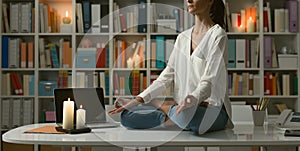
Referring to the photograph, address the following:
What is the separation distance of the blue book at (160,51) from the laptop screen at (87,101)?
2.02 meters

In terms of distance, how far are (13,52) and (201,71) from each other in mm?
→ 2697

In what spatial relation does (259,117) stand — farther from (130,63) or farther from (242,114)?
(130,63)

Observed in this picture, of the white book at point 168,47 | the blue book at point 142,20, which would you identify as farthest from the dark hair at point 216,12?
the blue book at point 142,20

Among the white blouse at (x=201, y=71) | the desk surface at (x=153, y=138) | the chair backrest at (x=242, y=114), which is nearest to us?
the desk surface at (x=153, y=138)

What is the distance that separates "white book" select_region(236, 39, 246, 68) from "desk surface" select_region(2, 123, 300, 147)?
94.9 inches

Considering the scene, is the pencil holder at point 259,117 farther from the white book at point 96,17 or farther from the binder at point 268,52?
the white book at point 96,17

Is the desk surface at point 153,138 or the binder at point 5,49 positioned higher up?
the binder at point 5,49

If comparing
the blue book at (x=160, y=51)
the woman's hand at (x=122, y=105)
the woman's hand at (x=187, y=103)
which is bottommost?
the woman's hand at (x=122, y=105)

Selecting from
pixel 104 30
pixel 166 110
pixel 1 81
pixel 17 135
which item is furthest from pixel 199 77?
pixel 1 81

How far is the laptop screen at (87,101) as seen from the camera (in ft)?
6.66

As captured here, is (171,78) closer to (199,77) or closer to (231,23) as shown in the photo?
(199,77)

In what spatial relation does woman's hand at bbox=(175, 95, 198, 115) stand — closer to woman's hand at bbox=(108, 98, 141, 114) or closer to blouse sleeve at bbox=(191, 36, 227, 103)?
blouse sleeve at bbox=(191, 36, 227, 103)

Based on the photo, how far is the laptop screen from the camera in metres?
2.03

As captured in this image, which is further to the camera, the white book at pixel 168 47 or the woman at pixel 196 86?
the white book at pixel 168 47
